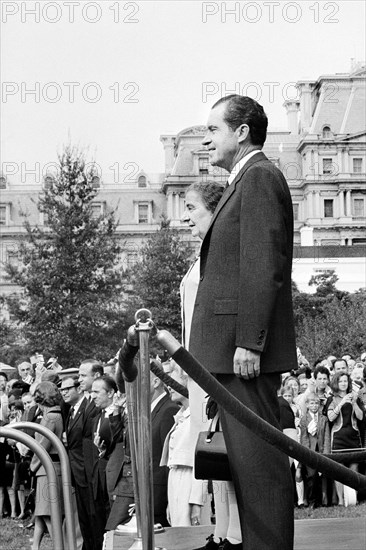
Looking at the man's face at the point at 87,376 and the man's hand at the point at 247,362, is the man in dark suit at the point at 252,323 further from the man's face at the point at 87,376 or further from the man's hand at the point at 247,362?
the man's face at the point at 87,376

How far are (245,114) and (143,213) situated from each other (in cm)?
9670

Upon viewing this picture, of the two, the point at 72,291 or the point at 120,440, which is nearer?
the point at 120,440

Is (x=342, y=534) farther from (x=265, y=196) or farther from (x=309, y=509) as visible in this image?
(x=309, y=509)

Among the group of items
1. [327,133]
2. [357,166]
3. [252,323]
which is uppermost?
[327,133]

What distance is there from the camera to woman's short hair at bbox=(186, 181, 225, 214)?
4.73m

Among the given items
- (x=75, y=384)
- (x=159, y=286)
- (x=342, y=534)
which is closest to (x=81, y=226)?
(x=159, y=286)

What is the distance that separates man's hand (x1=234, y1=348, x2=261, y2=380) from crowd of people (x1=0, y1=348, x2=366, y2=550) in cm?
89

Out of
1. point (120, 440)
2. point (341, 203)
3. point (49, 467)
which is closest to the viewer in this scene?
point (49, 467)

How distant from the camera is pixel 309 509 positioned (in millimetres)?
12719

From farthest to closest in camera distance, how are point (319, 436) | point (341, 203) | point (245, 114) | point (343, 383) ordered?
point (341, 203), point (319, 436), point (343, 383), point (245, 114)

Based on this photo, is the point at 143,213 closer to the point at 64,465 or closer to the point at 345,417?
the point at 345,417

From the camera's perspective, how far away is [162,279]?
5191cm

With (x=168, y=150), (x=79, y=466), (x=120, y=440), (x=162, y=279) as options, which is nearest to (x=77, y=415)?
(x=79, y=466)

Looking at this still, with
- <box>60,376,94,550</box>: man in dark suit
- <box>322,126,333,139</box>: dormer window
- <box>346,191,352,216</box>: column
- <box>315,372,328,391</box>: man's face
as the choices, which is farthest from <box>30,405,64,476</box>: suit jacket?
<box>322,126,333,139</box>: dormer window
